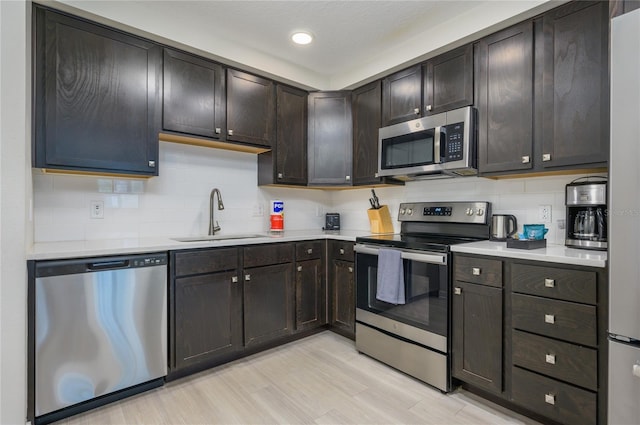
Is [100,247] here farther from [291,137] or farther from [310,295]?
[291,137]

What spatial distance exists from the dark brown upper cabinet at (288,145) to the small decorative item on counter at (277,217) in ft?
0.86

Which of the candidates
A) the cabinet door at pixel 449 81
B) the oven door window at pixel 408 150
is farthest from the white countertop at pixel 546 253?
the cabinet door at pixel 449 81

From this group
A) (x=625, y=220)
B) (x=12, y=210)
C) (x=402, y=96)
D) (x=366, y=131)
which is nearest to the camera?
(x=625, y=220)

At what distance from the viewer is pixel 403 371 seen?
7.54ft

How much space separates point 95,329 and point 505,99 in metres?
2.84

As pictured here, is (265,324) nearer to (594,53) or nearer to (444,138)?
(444,138)

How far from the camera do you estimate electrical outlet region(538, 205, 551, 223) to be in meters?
2.16

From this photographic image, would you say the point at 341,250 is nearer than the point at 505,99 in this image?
No

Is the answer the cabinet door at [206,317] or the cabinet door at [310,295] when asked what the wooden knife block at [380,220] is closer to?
the cabinet door at [310,295]

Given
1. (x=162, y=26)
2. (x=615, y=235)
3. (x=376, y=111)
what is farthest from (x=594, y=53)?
(x=162, y=26)

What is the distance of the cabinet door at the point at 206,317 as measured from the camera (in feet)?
7.14

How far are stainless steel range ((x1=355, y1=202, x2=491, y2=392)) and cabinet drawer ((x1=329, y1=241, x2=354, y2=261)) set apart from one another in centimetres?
15

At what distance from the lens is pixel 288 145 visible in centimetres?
308

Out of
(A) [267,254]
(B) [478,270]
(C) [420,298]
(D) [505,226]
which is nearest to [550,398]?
(B) [478,270]
